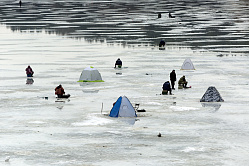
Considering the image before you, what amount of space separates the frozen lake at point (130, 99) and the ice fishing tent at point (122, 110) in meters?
0.40

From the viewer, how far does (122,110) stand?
2673 centimetres

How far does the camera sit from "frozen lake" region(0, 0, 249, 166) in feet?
66.5

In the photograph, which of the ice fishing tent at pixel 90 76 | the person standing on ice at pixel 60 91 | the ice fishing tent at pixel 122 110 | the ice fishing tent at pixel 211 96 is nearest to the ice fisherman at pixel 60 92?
the person standing on ice at pixel 60 91

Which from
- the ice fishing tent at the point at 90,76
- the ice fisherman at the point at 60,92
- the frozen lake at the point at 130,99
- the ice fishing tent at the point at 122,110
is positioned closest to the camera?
the frozen lake at the point at 130,99

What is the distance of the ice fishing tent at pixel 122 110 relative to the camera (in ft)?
87.7

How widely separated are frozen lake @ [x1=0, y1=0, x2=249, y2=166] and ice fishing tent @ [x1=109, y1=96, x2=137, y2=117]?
401 mm

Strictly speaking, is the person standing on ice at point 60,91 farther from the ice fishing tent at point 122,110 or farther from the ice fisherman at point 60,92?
the ice fishing tent at point 122,110

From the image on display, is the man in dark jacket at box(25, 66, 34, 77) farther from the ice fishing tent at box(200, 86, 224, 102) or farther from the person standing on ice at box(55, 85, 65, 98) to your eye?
the ice fishing tent at box(200, 86, 224, 102)

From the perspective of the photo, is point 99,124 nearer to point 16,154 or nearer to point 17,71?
point 16,154

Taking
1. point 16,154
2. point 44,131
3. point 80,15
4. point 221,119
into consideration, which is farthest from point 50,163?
point 80,15

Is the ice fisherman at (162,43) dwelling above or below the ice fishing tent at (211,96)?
above

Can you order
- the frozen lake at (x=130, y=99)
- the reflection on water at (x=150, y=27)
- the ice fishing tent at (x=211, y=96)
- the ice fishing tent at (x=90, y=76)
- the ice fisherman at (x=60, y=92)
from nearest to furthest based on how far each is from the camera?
the frozen lake at (x=130, y=99)
the ice fishing tent at (x=211, y=96)
the ice fisherman at (x=60, y=92)
the ice fishing tent at (x=90, y=76)
the reflection on water at (x=150, y=27)

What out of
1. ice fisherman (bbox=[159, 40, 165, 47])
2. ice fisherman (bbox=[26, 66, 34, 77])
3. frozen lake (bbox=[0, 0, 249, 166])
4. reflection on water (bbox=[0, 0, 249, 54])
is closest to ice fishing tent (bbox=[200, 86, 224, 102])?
frozen lake (bbox=[0, 0, 249, 166])

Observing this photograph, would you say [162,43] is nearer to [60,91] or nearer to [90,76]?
[90,76]
